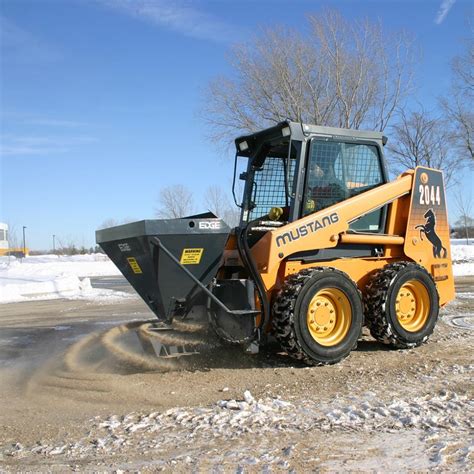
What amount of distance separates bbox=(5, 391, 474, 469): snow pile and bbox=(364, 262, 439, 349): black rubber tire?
1.64 meters

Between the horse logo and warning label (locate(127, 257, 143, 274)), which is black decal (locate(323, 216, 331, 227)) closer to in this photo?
the horse logo

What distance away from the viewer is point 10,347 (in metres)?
7.59

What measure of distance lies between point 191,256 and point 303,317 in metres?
1.28

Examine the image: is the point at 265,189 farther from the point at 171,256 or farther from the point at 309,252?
the point at 171,256

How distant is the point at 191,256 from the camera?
5156 millimetres

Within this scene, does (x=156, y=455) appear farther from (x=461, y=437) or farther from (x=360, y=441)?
(x=461, y=437)

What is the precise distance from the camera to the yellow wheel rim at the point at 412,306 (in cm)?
629

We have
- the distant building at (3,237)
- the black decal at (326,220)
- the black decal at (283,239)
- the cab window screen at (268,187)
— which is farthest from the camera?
the distant building at (3,237)

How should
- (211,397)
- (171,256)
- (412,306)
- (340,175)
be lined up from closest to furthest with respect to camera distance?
(211,397)
(171,256)
(340,175)
(412,306)

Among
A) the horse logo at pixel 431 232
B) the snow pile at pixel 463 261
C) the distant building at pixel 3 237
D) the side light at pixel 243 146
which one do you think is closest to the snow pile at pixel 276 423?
the horse logo at pixel 431 232

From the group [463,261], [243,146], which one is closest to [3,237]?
[463,261]

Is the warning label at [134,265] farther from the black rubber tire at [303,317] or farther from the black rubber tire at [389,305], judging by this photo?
the black rubber tire at [389,305]

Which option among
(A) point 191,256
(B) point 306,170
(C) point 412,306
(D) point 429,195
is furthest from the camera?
(D) point 429,195

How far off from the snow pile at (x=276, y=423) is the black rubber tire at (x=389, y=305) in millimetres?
1640
